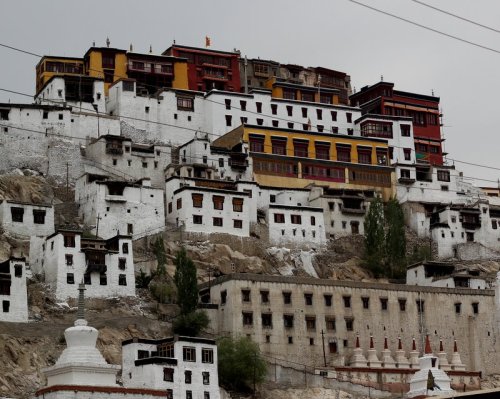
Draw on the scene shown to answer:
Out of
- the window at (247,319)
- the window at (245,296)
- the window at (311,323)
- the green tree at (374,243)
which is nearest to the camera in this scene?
the window at (247,319)

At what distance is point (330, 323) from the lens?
86.9 m

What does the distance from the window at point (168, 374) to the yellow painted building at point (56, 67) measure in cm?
4316

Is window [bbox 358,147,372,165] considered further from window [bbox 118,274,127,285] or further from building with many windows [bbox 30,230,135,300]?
window [bbox 118,274,127,285]

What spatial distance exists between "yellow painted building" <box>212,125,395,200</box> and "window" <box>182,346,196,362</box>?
106 ft

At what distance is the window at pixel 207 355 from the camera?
245ft

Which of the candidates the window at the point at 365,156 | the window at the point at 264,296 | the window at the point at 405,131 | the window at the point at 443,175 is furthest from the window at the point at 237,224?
the window at the point at 405,131

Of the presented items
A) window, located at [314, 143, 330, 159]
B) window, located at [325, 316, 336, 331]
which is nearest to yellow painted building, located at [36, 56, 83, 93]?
window, located at [314, 143, 330, 159]

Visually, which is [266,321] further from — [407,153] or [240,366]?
[407,153]

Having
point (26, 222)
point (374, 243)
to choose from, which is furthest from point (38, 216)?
point (374, 243)

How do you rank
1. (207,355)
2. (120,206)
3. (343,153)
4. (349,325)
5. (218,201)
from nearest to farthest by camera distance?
(207,355)
(349,325)
(120,206)
(218,201)
(343,153)

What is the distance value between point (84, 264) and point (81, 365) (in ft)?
99.3

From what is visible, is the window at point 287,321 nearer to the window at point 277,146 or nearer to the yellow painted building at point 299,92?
the window at point 277,146

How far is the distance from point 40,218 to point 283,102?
3327 cm

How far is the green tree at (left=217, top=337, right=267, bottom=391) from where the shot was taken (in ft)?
255
